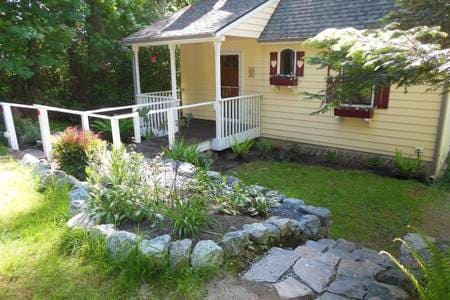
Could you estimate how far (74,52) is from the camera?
36.3ft

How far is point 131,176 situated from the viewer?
404cm

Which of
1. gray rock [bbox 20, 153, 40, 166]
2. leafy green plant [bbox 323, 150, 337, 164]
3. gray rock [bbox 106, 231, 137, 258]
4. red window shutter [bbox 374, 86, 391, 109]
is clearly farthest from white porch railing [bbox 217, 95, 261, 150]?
gray rock [bbox 106, 231, 137, 258]

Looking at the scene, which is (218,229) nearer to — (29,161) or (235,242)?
(235,242)

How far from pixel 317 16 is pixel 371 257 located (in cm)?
607

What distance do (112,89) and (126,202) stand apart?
8948 millimetres

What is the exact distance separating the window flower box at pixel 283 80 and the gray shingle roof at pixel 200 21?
166cm

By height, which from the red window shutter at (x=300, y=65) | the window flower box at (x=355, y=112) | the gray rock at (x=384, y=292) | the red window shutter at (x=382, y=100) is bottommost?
the gray rock at (x=384, y=292)

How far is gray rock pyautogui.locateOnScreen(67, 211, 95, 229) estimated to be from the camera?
343cm

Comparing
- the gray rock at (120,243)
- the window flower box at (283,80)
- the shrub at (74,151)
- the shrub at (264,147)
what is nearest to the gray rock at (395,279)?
the gray rock at (120,243)

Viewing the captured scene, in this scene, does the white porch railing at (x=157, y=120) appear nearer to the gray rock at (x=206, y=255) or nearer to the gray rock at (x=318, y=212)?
the gray rock at (x=318, y=212)

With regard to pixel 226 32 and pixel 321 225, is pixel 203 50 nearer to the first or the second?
pixel 226 32

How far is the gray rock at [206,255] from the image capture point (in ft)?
9.51

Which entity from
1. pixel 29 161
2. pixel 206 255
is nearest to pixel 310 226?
pixel 206 255

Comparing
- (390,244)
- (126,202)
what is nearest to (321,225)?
(390,244)
